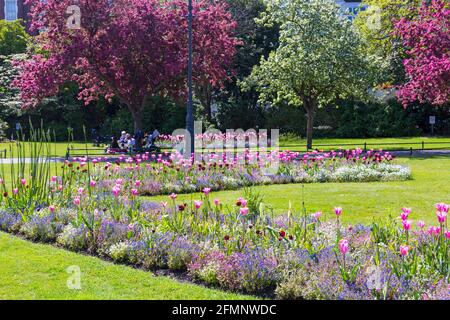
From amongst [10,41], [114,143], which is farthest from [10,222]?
[10,41]

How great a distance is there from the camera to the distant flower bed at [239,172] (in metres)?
12.4

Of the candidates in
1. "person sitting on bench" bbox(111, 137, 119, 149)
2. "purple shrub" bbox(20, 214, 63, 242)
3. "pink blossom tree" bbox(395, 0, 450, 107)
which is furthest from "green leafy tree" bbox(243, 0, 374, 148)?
"purple shrub" bbox(20, 214, 63, 242)

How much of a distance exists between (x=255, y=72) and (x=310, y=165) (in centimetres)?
1274

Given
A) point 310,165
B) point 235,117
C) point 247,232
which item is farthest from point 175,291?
point 235,117

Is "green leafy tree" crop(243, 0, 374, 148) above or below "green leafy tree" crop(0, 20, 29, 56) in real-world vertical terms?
below

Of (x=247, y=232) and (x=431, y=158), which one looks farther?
(x=431, y=158)

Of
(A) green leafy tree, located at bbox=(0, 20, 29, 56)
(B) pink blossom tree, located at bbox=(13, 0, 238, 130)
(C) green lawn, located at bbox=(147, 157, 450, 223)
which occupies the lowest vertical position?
(C) green lawn, located at bbox=(147, 157, 450, 223)

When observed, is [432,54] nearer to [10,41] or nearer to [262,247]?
[262,247]

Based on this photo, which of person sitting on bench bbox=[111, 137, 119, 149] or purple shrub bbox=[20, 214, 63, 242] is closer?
purple shrub bbox=[20, 214, 63, 242]

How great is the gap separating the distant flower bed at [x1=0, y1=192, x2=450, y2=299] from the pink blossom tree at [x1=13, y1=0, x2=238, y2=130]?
1541 cm

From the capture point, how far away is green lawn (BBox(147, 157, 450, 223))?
383 inches

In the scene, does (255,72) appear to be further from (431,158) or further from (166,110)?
(166,110)

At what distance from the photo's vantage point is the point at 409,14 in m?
33.8

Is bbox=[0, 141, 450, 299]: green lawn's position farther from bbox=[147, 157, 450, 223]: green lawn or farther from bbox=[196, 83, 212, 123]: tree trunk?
bbox=[196, 83, 212, 123]: tree trunk
